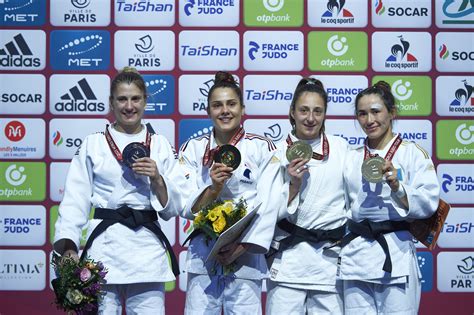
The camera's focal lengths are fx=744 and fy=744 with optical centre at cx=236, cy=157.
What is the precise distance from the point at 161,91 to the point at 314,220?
2.21 meters

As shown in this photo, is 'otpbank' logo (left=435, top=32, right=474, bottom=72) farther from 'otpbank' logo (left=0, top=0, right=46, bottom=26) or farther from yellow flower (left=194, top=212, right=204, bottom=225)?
'otpbank' logo (left=0, top=0, right=46, bottom=26)

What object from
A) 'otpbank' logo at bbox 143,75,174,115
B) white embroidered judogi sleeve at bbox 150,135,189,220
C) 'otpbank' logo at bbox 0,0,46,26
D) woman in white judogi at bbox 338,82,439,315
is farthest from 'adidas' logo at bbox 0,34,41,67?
woman in white judogi at bbox 338,82,439,315

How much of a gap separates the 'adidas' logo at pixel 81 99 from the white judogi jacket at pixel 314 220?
7.13ft

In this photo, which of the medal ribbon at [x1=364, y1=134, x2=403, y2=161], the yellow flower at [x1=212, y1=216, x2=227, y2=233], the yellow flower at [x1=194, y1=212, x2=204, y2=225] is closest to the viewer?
the yellow flower at [x1=212, y1=216, x2=227, y2=233]

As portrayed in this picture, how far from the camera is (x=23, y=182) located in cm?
635

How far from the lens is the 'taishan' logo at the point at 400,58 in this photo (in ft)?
20.8

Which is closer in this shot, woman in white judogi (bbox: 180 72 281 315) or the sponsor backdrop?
woman in white judogi (bbox: 180 72 281 315)

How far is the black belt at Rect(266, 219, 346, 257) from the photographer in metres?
4.66

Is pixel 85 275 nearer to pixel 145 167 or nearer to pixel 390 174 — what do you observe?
pixel 145 167

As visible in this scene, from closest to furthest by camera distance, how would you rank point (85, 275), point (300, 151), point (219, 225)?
point (85, 275) → point (219, 225) → point (300, 151)

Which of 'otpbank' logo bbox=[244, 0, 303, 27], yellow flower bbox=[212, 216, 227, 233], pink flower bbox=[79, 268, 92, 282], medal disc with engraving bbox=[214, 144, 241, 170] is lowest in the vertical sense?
pink flower bbox=[79, 268, 92, 282]

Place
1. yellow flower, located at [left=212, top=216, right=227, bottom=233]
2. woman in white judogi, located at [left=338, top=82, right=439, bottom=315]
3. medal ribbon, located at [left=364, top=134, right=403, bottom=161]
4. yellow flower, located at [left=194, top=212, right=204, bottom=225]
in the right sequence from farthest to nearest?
medal ribbon, located at [left=364, top=134, right=403, bottom=161], woman in white judogi, located at [left=338, top=82, right=439, bottom=315], yellow flower, located at [left=194, top=212, right=204, bottom=225], yellow flower, located at [left=212, top=216, right=227, bottom=233]

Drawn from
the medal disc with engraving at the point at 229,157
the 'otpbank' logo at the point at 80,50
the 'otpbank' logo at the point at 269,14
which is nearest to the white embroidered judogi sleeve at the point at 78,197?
Answer: the medal disc with engraving at the point at 229,157

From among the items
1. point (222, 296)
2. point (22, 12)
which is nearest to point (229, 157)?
point (222, 296)
